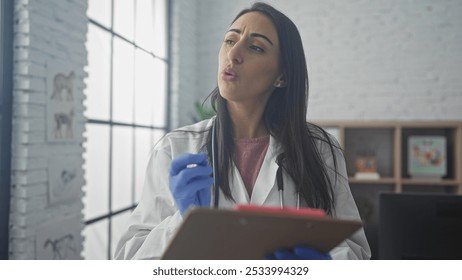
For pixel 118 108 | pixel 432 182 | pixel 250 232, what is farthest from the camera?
pixel 432 182

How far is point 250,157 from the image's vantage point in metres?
1.00

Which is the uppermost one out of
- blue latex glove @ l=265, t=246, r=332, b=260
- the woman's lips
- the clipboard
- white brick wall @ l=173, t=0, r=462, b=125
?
white brick wall @ l=173, t=0, r=462, b=125

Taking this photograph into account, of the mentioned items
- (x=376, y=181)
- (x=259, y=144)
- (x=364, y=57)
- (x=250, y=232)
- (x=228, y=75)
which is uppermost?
(x=364, y=57)

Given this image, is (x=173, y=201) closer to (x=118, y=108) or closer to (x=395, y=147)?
(x=118, y=108)

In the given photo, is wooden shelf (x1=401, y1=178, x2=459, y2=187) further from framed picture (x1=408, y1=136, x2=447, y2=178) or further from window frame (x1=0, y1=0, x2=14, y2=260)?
window frame (x1=0, y1=0, x2=14, y2=260)

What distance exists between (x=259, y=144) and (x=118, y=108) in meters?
1.27

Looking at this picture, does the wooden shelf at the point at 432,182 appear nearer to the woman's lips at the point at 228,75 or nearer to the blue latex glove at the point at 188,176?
the woman's lips at the point at 228,75

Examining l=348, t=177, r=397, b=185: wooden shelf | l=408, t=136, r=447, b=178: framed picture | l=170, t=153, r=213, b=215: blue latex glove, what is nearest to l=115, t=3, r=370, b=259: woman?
l=170, t=153, r=213, b=215: blue latex glove

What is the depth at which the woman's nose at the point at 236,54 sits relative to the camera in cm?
93

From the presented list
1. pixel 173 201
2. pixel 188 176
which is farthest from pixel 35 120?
pixel 188 176

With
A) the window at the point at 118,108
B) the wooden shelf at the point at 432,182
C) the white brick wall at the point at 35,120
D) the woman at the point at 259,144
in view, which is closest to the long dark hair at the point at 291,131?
the woman at the point at 259,144

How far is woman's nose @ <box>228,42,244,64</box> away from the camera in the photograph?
93 cm
